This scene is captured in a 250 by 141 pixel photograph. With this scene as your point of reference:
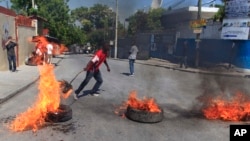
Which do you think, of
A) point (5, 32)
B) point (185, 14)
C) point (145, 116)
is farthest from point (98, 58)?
point (185, 14)

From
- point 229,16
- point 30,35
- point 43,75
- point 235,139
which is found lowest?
point 235,139

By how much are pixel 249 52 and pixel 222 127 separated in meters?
16.6

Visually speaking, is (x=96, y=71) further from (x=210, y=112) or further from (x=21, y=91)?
(x=210, y=112)

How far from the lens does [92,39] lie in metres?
71.3

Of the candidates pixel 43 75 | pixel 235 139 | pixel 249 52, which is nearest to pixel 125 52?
pixel 249 52

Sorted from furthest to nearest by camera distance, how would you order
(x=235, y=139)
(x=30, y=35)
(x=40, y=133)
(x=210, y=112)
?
(x=30, y=35), (x=210, y=112), (x=40, y=133), (x=235, y=139)

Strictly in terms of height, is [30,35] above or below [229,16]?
below

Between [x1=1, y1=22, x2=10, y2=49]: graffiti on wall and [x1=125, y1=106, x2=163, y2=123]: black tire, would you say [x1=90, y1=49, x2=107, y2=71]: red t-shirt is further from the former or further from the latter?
[x1=1, y1=22, x2=10, y2=49]: graffiti on wall

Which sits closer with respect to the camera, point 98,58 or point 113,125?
point 113,125

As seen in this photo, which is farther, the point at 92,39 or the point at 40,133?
the point at 92,39

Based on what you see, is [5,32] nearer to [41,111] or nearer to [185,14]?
[41,111]

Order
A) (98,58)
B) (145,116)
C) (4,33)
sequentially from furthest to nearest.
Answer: (4,33) → (98,58) → (145,116)

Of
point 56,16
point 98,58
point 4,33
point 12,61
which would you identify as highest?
point 56,16

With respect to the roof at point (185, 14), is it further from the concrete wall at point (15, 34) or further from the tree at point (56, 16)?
the concrete wall at point (15, 34)
